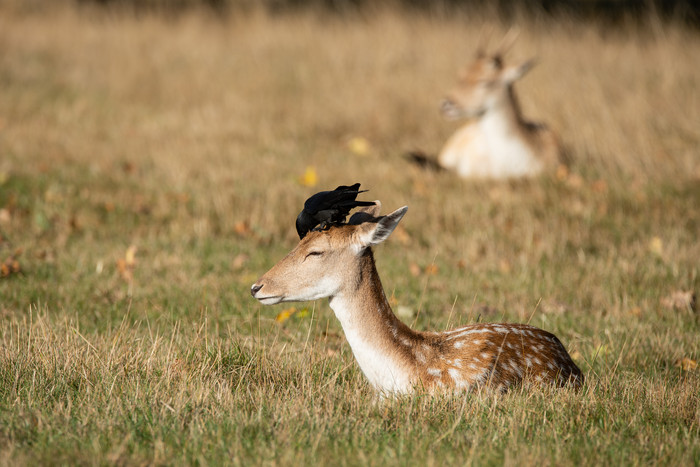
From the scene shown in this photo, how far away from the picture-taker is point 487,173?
10703 millimetres

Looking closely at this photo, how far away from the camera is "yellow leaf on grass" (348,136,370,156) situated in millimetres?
11636

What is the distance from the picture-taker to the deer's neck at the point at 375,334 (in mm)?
4344

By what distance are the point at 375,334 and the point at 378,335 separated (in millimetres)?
17

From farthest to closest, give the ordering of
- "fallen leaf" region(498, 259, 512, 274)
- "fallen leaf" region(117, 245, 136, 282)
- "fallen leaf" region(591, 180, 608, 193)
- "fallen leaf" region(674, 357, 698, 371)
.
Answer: "fallen leaf" region(591, 180, 608, 193)
"fallen leaf" region(498, 259, 512, 274)
"fallen leaf" region(117, 245, 136, 282)
"fallen leaf" region(674, 357, 698, 371)

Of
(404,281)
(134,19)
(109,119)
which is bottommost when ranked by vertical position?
(404,281)

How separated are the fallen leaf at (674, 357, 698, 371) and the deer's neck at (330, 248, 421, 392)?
1.85 metres

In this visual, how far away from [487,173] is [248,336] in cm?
605

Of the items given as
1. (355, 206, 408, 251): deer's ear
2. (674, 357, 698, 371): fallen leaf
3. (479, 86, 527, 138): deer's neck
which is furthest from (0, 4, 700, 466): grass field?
(479, 86, 527, 138): deer's neck

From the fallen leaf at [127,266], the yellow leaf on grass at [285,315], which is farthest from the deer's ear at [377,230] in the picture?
the fallen leaf at [127,266]

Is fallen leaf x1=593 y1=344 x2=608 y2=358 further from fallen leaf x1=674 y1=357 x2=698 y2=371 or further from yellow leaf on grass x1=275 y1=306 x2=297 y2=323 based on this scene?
yellow leaf on grass x1=275 y1=306 x2=297 y2=323

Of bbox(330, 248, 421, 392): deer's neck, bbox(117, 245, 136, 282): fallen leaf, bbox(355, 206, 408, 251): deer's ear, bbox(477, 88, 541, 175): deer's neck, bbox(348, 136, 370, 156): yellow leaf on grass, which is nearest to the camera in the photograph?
bbox(355, 206, 408, 251): deer's ear

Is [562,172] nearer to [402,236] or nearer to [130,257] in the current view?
[402,236]

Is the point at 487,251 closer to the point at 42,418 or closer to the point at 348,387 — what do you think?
the point at 348,387

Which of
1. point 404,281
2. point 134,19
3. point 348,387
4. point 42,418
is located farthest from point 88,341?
point 134,19
